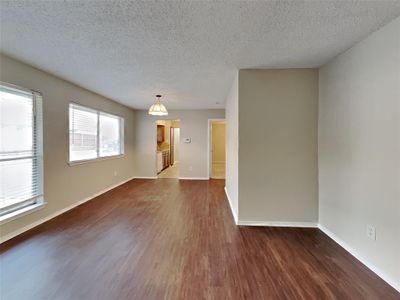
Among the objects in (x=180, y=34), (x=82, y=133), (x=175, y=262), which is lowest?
(x=175, y=262)

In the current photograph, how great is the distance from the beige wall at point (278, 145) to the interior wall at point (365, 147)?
198mm

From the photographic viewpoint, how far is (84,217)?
3.55m

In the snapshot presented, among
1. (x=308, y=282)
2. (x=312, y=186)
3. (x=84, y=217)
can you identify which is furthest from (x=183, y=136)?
(x=308, y=282)

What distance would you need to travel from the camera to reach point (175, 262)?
223cm

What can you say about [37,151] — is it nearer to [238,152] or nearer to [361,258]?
[238,152]

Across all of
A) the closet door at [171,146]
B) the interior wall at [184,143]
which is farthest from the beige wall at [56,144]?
the closet door at [171,146]

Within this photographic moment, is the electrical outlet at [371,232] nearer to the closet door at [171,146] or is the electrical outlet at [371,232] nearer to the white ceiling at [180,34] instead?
the white ceiling at [180,34]

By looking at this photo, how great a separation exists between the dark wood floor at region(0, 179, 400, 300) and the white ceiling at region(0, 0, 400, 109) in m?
2.44

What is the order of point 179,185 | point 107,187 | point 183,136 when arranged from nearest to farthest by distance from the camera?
point 107,187
point 179,185
point 183,136

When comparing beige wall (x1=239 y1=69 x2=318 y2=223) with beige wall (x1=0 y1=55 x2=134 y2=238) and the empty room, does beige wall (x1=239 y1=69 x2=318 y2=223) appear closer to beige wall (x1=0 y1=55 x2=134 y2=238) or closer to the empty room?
the empty room

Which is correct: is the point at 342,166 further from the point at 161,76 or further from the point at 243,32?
the point at 161,76

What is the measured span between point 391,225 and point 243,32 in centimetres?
237

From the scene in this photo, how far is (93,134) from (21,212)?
7.62ft

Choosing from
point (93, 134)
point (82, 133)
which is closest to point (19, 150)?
point (82, 133)
